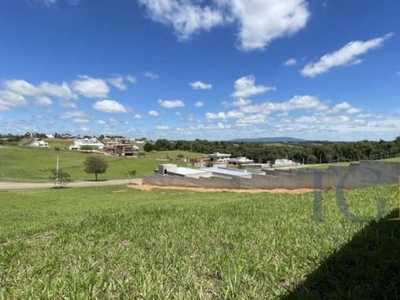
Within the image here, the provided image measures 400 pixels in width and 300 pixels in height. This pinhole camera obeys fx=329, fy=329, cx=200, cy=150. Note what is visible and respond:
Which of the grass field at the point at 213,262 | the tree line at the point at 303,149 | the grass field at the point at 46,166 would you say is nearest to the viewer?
the grass field at the point at 213,262

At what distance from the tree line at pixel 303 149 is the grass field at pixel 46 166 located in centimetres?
2681

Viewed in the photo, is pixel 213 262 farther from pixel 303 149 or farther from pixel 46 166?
pixel 46 166

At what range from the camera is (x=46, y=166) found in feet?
234

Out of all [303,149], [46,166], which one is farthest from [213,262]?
[46,166]

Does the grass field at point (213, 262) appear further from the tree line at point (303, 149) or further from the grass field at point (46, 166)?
the grass field at point (46, 166)

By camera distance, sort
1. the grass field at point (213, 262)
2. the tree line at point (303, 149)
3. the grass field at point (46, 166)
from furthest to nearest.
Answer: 1. the grass field at point (46, 166)
2. the tree line at point (303, 149)
3. the grass field at point (213, 262)

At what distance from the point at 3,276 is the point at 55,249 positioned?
2.90 feet

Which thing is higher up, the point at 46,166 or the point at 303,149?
the point at 303,149

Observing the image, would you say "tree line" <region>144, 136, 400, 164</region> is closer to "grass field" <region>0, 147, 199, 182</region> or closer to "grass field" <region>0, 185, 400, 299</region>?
"grass field" <region>0, 185, 400, 299</region>

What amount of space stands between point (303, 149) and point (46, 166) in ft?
175

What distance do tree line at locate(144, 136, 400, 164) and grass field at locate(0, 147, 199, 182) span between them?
2681cm

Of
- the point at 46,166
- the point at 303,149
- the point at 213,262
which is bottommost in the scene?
the point at 46,166

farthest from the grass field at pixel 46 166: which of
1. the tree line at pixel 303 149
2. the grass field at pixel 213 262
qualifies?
the grass field at pixel 213 262

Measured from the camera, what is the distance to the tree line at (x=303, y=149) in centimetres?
1895
